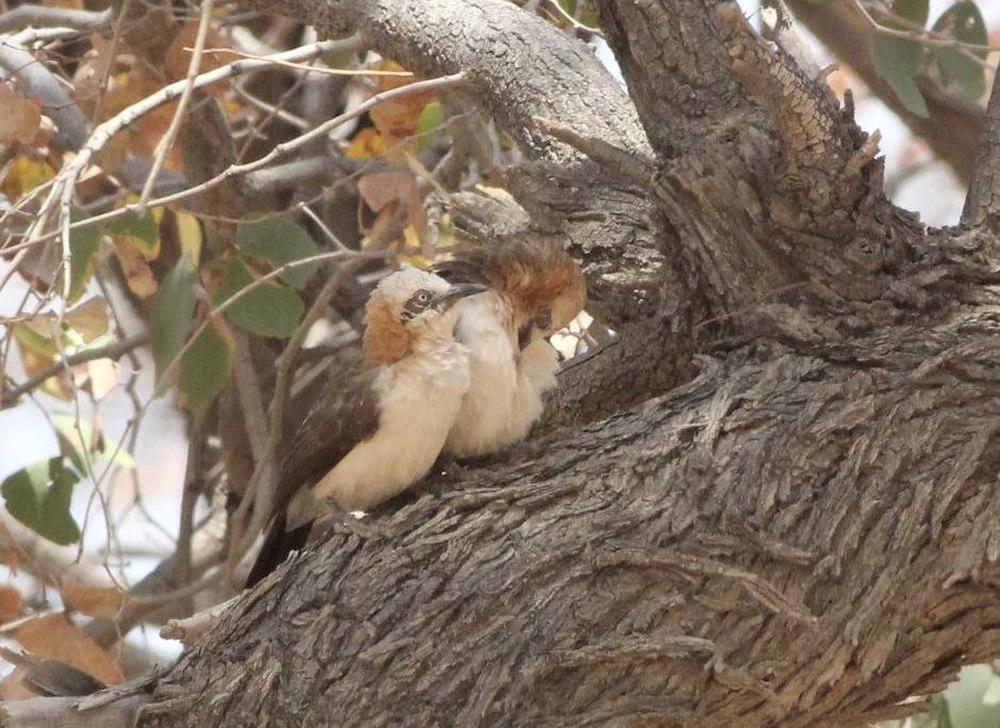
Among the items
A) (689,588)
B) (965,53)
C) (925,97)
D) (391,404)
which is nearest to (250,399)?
(391,404)

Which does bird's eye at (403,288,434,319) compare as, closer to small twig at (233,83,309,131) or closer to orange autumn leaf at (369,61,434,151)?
small twig at (233,83,309,131)

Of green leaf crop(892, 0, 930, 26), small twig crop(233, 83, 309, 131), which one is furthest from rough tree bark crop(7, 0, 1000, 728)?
small twig crop(233, 83, 309, 131)

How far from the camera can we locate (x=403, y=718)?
1921 millimetres

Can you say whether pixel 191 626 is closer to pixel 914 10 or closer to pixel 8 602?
pixel 8 602

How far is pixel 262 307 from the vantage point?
2.81m

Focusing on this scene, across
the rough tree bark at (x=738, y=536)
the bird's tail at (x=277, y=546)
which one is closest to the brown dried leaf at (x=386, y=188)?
the bird's tail at (x=277, y=546)

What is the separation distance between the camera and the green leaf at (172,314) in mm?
2645

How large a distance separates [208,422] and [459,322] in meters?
1.95

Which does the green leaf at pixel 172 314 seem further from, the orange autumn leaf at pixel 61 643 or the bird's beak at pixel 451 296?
the bird's beak at pixel 451 296

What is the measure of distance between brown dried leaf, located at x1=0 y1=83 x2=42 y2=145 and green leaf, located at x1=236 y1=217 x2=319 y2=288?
1.47ft

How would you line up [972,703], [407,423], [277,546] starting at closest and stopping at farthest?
[407,423], [277,546], [972,703]

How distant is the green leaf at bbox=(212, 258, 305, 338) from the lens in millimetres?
2785

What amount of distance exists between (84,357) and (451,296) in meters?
1.16

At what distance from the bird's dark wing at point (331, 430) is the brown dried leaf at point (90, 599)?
507mm
